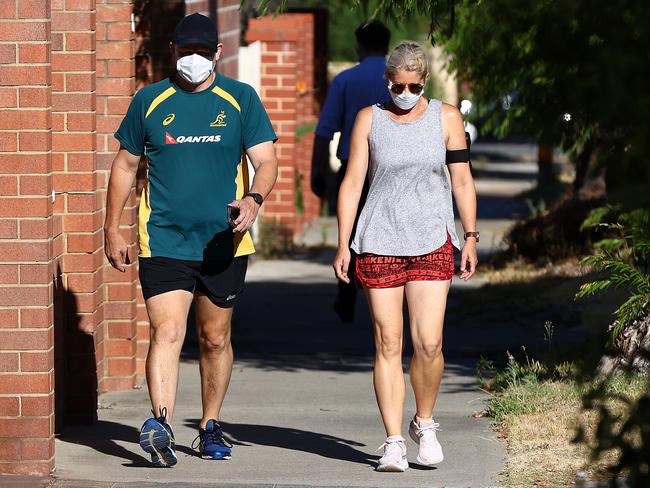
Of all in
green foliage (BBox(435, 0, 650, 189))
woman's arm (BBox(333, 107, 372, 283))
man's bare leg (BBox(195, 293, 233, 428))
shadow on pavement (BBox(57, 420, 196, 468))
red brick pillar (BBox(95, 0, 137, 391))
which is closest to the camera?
green foliage (BBox(435, 0, 650, 189))

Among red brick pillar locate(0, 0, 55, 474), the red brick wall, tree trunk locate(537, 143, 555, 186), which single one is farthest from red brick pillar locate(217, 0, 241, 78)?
tree trunk locate(537, 143, 555, 186)

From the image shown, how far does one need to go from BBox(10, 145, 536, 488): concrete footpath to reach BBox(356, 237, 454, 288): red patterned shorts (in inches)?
32.6

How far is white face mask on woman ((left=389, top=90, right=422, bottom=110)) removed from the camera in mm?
6095

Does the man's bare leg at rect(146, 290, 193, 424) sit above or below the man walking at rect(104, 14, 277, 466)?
below

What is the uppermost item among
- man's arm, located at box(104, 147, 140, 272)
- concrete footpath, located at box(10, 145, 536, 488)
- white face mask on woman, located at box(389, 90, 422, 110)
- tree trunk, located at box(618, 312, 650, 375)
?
white face mask on woman, located at box(389, 90, 422, 110)

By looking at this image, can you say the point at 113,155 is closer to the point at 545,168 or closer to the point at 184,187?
the point at 184,187

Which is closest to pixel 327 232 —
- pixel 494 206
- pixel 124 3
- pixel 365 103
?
pixel 494 206

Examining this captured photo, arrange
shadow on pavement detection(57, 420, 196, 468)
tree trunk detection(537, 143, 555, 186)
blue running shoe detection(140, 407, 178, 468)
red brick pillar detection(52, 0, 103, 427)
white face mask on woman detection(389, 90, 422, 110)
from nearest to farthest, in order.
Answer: blue running shoe detection(140, 407, 178, 468), white face mask on woman detection(389, 90, 422, 110), shadow on pavement detection(57, 420, 196, 468), red brick pillar detection(52, 0, 103, 427), tree trunk detection(537, 143, 555, 186)

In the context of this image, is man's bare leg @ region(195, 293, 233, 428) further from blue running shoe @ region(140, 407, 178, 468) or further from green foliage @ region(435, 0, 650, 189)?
green foliage @ region(435, 0, 650, 189)

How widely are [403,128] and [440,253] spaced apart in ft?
1.84

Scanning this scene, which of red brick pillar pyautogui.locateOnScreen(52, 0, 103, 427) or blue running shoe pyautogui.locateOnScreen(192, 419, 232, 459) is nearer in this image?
blue running shoe pyautogui.locateOnScreen(192, 419, 232, 459)

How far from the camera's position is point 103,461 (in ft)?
21.0

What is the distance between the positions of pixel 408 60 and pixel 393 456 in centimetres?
168

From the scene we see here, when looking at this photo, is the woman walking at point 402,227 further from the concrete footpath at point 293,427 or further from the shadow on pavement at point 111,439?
the shadow on pavement at point 111,439
